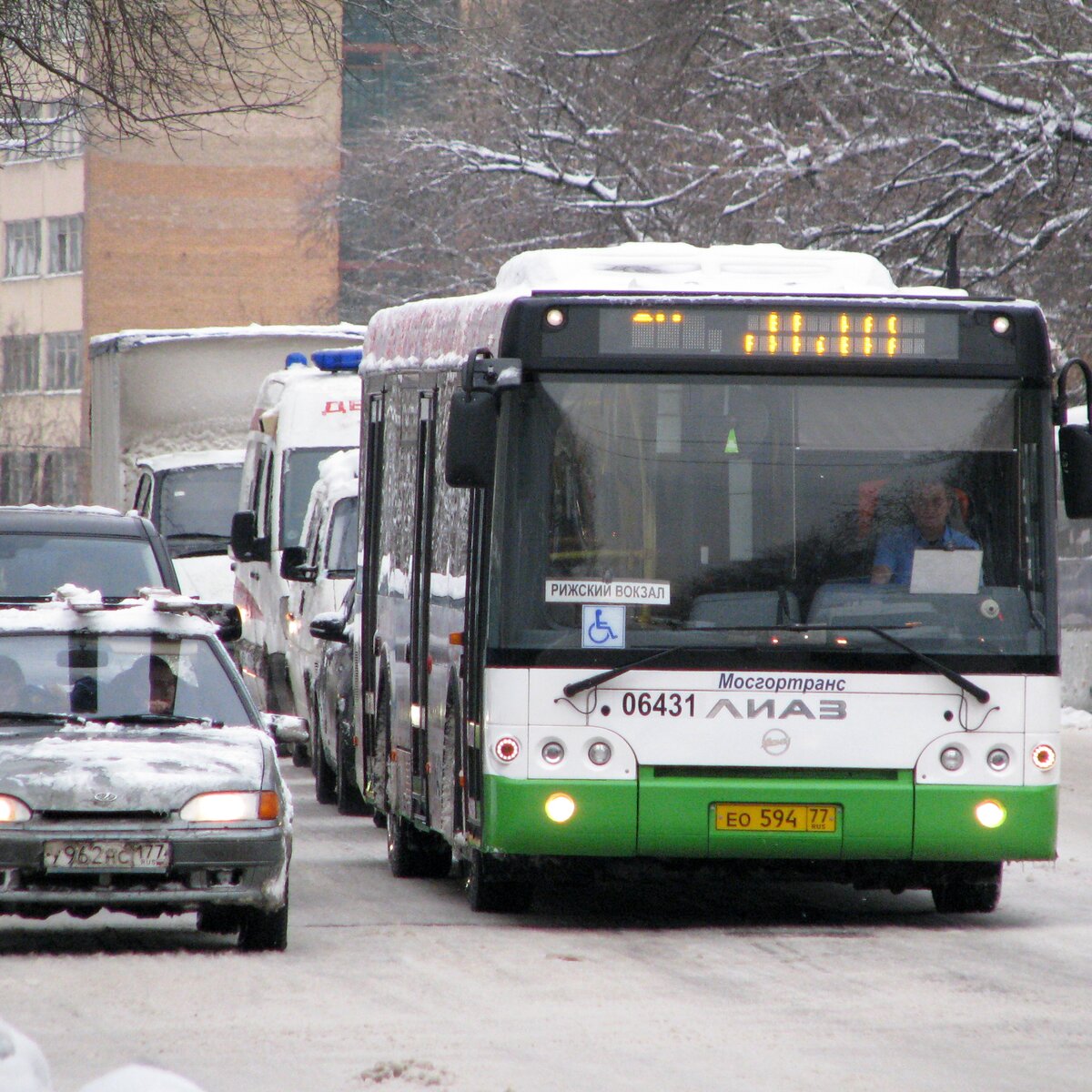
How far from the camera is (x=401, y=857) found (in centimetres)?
1287

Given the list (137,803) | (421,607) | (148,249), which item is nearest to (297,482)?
(421,607)

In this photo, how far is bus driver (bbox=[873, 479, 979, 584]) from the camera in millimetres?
10680

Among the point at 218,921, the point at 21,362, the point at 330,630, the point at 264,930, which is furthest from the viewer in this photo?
the point at 21,362

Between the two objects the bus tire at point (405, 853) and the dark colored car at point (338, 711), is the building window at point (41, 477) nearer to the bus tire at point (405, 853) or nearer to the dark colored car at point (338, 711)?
the dark colored car at point (338, 711)

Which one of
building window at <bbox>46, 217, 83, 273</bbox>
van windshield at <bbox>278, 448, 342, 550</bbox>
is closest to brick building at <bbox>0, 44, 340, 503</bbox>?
building window at <bbox>46, 217, 83, 273</bbox>

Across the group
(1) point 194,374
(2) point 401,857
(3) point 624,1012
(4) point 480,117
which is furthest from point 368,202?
(3) point 624,1012

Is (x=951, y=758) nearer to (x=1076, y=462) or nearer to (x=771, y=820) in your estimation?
(x=771, y=820)

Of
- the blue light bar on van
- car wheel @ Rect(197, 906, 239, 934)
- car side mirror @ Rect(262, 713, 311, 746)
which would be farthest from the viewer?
the blue light bar on van

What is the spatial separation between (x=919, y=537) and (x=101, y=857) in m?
3.59

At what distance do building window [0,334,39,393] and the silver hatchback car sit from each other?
68.8 m

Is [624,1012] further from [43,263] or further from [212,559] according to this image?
[43,263]

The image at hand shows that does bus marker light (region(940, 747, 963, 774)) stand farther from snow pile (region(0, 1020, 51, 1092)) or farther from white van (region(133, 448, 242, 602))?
white van (region(133, 448, 242, 602))

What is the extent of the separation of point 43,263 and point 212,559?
178ft

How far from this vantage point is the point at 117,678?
10.7 meters
